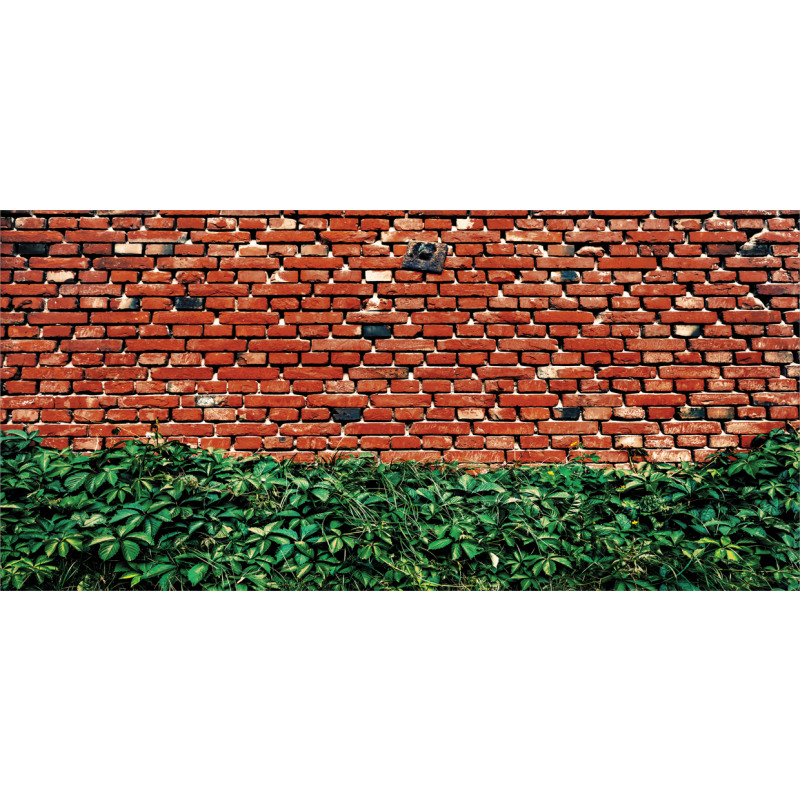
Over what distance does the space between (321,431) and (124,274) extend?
4.85ft

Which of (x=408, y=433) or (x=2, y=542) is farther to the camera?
(x=408, y=433)

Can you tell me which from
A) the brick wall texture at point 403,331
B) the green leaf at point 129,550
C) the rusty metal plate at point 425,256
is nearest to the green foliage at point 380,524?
the green leaf at point 129,550

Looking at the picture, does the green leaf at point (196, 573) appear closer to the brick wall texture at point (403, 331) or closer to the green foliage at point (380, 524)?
the green foliage at point (380, 524)

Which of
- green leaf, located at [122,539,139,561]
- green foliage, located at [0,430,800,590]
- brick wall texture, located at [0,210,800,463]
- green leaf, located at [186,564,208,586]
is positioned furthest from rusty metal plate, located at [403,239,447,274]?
green leaf, located at [122,539,139,561]

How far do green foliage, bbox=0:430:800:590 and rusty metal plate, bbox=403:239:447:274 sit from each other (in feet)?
3.77

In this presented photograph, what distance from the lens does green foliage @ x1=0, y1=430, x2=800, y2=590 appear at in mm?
2234

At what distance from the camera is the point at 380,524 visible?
2.32m

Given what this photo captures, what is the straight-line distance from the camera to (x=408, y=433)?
108 inches

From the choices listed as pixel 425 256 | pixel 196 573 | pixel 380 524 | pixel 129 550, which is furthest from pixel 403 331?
pixel 129 550

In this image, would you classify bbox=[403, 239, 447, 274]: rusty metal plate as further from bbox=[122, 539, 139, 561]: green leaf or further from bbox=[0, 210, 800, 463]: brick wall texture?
bbox=[122, 539, 139, 561]: green leaf

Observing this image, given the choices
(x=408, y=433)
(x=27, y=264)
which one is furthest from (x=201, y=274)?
(x=408, y=433)

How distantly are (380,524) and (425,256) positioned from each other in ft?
5.03

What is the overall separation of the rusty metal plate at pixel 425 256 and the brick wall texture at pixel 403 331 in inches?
1.7

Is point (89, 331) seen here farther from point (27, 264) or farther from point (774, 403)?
point (774, 403)
